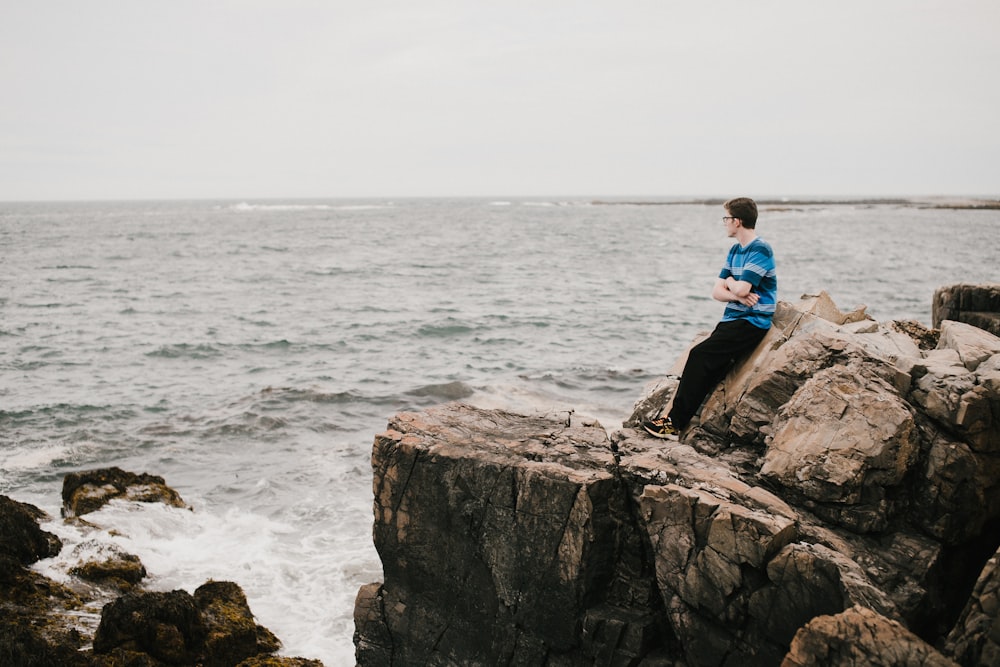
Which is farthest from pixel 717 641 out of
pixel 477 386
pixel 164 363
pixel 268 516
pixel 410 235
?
pixel 410 235

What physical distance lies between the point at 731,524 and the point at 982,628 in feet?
5.86

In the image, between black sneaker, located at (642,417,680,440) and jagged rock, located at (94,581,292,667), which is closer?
black sneaker, located at (642,417,680,440)

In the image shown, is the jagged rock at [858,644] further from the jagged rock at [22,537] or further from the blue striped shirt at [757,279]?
the jagged rock at [22,537]

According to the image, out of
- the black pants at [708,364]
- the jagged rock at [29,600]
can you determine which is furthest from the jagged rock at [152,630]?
the black pants at [708,364]

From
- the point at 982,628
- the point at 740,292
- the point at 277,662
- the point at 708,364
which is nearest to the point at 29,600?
the point at 277,662

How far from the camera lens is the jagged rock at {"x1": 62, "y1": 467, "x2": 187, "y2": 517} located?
1259 cm

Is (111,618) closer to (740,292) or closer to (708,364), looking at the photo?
(708,364)

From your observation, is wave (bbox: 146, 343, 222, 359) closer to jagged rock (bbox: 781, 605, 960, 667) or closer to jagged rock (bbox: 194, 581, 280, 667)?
jagged rock (bbox: 194, 581, 280, 667)

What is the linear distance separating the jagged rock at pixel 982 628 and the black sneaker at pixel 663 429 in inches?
127

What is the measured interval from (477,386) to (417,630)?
44.4 ft

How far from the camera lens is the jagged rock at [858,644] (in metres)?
4.95

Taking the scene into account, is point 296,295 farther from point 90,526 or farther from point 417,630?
point 417,630

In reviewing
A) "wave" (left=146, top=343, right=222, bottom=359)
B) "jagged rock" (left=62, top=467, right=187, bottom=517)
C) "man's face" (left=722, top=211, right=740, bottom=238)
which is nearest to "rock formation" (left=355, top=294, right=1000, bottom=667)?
"man's face" (left=722, top=211, right=740, bottom=238)

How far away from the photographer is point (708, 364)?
26.2ft
